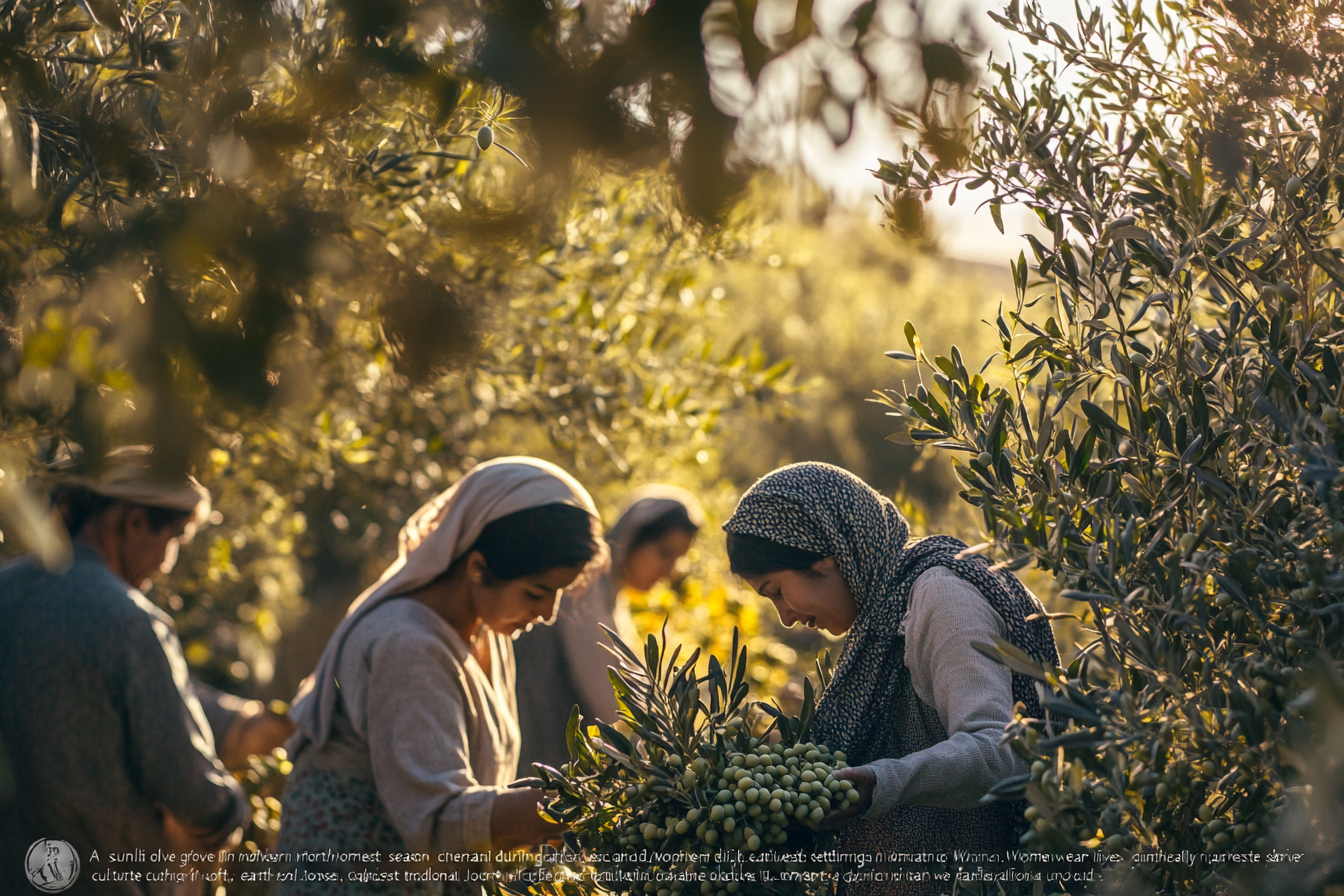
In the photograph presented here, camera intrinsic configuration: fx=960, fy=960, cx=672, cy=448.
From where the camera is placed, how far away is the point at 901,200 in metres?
1.72

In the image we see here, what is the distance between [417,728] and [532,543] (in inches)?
22.1

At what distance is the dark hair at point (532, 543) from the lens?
8.70 feet

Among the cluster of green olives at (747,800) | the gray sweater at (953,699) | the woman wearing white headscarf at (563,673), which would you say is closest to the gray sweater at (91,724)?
the woman wearing white headscarf at (563,673)

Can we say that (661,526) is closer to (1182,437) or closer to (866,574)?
(866,574)

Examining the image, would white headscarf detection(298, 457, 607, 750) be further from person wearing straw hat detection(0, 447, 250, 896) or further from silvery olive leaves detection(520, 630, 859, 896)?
silvery olive leaves detection(520, 630, 859, 896)

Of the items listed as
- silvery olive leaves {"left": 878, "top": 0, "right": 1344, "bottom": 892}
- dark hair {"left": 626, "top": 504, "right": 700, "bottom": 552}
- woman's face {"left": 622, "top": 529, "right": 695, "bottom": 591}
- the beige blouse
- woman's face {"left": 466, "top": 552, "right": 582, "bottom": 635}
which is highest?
silvery olive leaves {"left": 878, "top": 0, "right": 1344, "bottom": 892}

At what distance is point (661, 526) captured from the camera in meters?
4.60

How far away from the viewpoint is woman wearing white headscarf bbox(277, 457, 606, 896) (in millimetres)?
2400

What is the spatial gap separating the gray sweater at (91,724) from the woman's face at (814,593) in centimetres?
175

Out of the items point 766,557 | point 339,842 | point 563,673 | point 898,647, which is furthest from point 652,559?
point 898,647

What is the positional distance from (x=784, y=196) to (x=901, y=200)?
1.27 feet

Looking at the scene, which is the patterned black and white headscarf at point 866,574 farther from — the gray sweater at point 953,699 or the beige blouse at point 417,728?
the beige blouse at point 417,728

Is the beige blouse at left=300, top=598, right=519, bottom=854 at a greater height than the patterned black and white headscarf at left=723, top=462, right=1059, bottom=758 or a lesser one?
lesser

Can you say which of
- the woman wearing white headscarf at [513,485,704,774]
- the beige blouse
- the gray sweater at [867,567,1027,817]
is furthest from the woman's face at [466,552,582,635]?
the gray sweater at [867,567,1027,817]
